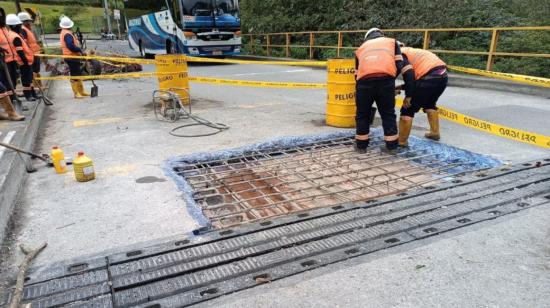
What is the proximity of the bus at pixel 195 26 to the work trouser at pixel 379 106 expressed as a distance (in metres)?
12.1

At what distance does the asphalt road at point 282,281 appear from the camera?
2311 mm

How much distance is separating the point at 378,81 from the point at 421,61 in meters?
0.74

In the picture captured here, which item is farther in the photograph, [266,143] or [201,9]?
[201,9]

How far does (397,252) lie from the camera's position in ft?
8.89

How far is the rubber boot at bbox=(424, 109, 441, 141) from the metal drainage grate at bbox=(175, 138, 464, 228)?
672 millimetres

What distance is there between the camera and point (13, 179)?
389cm

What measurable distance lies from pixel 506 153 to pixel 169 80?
17.6ft

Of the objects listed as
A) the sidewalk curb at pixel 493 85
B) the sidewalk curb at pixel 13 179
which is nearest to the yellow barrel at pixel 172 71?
the sidewalk curb at pixel 13 179

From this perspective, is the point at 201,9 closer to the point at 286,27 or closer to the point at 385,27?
the point at 286,27

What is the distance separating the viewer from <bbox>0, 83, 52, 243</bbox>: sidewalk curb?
3195 millimetres

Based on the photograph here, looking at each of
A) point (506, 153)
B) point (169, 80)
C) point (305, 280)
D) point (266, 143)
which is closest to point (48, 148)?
point (169, 80)

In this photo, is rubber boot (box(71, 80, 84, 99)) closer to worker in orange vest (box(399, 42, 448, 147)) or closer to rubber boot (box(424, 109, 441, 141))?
worker in orange vest (box(399, 42, 448, 147))

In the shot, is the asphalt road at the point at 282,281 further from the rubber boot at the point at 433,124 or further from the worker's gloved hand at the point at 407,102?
the worker's gloved hand at the point at 407,102

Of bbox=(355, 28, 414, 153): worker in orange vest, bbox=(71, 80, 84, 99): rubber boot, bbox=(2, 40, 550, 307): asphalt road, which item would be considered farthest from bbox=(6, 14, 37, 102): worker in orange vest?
bbox=(355, 28, 414, 153): worker in orange vest
